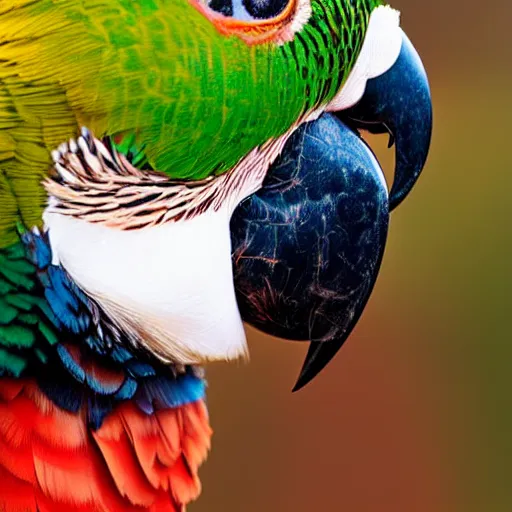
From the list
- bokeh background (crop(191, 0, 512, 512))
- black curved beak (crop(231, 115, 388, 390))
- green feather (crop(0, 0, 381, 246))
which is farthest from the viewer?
bokeh background (crop(191, 0, 512, 512))

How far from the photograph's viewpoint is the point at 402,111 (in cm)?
91

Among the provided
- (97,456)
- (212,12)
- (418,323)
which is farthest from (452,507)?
(212,12)

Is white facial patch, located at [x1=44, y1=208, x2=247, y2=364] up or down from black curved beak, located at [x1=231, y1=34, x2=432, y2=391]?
down

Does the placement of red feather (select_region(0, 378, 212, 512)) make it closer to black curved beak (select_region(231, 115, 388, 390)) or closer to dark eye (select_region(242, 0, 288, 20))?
black curved beak (select_region(231, 115, 388, 390))

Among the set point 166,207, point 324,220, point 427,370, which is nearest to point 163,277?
point 166,207

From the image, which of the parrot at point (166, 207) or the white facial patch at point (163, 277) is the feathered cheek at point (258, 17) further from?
the white facial patch at point (163, 277)

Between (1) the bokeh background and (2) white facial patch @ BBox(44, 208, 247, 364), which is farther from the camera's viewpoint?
(1) the bokeh background

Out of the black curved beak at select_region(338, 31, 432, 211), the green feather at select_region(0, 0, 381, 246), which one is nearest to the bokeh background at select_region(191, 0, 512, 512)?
the black curved beak at select_region(338, 31, 432, 211)

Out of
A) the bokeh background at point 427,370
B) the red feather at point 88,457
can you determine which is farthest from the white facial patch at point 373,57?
→ the bokeh background at point 427,370

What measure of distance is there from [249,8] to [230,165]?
16 cm

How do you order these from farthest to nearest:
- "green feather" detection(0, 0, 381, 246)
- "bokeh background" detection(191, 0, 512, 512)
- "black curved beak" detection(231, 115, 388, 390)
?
1. "bokeh background" detection(191, 0, 512, 512)
2. "black curved beak" detection(231, 115, 388, 390)
3. "green feather" detection(0, 0, 381, 246)

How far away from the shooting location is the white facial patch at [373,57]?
0.88 metres

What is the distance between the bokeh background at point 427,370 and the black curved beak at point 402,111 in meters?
1.63

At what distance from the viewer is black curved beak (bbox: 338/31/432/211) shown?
0.90 meters
